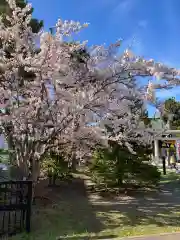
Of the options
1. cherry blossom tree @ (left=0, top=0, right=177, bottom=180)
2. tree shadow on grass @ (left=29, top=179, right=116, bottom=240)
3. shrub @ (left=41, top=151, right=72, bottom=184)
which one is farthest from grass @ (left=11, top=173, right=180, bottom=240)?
cherry blossom tree @ (left=0, top=0, right=177, bottom=180)

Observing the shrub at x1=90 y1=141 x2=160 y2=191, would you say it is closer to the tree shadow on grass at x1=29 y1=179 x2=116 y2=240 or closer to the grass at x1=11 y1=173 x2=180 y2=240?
the grass at x1=11 y1=173 x2=180 y2=240

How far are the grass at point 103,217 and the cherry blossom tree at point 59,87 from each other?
1.37 metres

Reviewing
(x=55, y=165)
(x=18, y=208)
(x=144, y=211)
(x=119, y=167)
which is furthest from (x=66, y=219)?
(x=119, y=167)

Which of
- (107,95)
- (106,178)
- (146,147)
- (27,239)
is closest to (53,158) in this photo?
(106,178)

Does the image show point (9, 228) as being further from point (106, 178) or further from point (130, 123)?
point (106, 178)

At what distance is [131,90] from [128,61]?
730mm

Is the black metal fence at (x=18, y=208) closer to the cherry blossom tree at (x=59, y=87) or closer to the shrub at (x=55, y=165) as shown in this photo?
the cherry blossom tree at (x=59, y=87)

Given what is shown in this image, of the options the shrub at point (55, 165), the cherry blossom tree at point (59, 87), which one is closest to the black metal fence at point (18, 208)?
the cherry blossom tree at point (59, 87)

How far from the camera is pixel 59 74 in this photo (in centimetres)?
566

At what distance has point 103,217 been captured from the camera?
658cm

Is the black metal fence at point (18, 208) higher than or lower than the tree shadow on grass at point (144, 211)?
higher

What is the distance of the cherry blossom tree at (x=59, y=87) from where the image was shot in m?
5.76

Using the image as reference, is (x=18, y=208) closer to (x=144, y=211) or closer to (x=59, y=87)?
(x=59, y=87)

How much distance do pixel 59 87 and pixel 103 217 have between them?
3240mm
